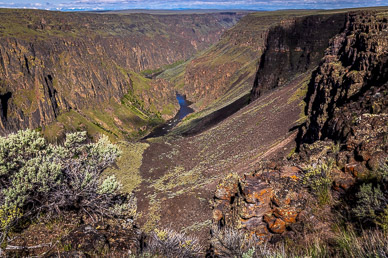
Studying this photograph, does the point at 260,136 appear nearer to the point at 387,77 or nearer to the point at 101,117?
the point at 387,77

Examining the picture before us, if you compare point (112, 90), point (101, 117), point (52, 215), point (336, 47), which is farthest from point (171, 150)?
point (112, 90)

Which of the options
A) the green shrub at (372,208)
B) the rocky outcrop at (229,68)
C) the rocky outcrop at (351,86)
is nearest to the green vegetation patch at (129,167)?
the rocky outcrop at (351,86)

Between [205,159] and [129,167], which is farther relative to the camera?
[205,159]

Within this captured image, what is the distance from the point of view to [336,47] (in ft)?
137

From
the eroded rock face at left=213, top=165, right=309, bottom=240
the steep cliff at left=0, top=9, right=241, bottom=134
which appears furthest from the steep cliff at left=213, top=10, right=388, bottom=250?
the steep cliff at left=0, top=9, right=241, bottom=134

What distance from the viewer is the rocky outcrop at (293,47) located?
2771 inches

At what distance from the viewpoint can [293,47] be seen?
77.7 meters

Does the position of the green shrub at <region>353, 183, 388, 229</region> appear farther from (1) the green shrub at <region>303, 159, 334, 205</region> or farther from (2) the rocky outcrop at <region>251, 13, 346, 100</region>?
(2) the rocky outcrop at <region>251, 13, 346, 100</region>

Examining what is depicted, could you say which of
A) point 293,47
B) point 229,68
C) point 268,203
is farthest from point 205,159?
point 229,68

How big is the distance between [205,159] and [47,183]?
27.5m

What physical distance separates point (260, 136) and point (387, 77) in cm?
1806

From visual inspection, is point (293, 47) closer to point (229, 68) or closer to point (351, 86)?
point (229, 68)

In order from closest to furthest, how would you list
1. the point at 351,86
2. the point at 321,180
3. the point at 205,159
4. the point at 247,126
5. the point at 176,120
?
1. the point at 321,180
2. the point at 351,86
3. the point at 205,159
4. the point at 247,126
5. the point at 176,120

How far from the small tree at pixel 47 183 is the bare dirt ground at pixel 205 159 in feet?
22.4
